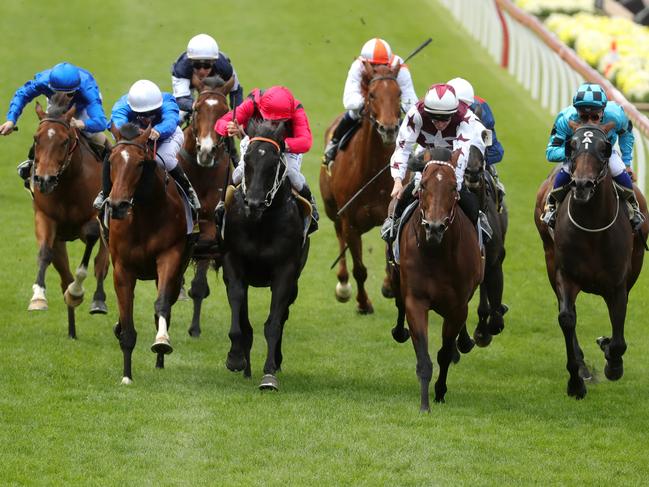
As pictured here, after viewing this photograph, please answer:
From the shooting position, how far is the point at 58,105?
13539 mm

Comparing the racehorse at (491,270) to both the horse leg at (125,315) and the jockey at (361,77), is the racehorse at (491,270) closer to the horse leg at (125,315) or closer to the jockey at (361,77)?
the jockey at (361,77)

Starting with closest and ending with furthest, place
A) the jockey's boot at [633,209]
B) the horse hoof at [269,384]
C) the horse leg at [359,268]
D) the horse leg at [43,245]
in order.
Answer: the horse hoof at [269,384], the jockey's boot at [633,209], the horse leg at [43,245], the horse leg at [359,268]

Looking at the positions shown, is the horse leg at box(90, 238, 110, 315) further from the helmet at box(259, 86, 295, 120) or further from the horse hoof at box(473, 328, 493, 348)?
the horse hoof at box(473, 328, 493, 348)

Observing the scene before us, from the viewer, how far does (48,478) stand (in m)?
9.55

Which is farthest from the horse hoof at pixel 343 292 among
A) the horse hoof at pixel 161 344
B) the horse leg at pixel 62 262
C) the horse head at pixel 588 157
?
the horse head at pixel 588 157

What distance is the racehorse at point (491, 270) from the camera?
45.2ft

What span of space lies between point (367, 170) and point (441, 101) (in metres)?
4.02

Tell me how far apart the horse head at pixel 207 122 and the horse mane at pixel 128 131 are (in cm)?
152

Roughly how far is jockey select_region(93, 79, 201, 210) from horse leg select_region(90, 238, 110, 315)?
1986mm

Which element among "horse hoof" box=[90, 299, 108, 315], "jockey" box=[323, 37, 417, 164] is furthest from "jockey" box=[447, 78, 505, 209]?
"horse hoof" box=[90, 299, 108, 315]

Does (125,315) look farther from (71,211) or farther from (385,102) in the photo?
(385,102)

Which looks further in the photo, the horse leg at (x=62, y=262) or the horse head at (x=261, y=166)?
the horse leg at (x=62, y=262)

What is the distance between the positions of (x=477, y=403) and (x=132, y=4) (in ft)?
74.2

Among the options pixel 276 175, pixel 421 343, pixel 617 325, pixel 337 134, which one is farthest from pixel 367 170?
pixel 421 343
